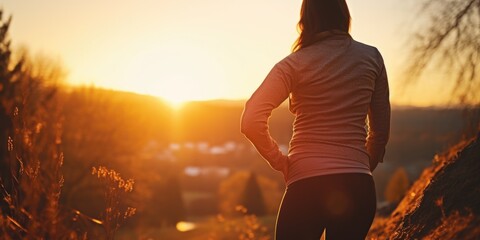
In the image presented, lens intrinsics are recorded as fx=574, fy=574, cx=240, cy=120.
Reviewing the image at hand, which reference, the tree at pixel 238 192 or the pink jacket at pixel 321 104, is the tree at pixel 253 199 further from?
the pink jacket at pixel 321 104

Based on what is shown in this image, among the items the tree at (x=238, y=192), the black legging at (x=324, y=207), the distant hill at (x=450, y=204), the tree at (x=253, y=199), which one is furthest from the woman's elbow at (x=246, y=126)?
the tree at (x=238, y=192)

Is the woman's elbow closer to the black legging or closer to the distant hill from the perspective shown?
the black legging

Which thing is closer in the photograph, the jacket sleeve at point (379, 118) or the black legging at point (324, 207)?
the black legging at point (324, 207)

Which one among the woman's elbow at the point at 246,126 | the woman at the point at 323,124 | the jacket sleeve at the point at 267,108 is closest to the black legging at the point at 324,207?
the woman at the point at 323,124

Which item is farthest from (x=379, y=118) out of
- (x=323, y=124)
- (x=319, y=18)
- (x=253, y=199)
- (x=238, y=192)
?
(x=238, y=192)

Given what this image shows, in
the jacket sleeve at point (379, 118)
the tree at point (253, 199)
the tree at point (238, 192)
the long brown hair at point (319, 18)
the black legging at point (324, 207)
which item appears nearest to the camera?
the black legging at point (324, 207)

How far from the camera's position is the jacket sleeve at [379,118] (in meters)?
2.94

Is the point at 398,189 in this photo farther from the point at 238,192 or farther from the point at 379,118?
the point at 238,192

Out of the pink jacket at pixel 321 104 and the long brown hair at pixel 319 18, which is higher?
the long brown hair at pixel 319 18

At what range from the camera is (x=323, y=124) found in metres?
2.62

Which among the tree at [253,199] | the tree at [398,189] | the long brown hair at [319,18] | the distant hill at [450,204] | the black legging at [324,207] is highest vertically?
the long brown hair at [319,18]

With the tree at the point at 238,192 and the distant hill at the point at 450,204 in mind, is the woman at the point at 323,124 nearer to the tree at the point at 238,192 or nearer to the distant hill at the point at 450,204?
the distant hill at the point at 450,204

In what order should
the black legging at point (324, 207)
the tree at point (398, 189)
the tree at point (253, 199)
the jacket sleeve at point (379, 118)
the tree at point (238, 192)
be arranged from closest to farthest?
the black legging at point (324, 207) < the jacket sleeve at point (379, 118) < the tree at point (398, 189) < the tree at point (253, 199) < the tree at point (238, 192)

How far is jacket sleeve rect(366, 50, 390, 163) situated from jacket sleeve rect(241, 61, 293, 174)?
558 millimetres
